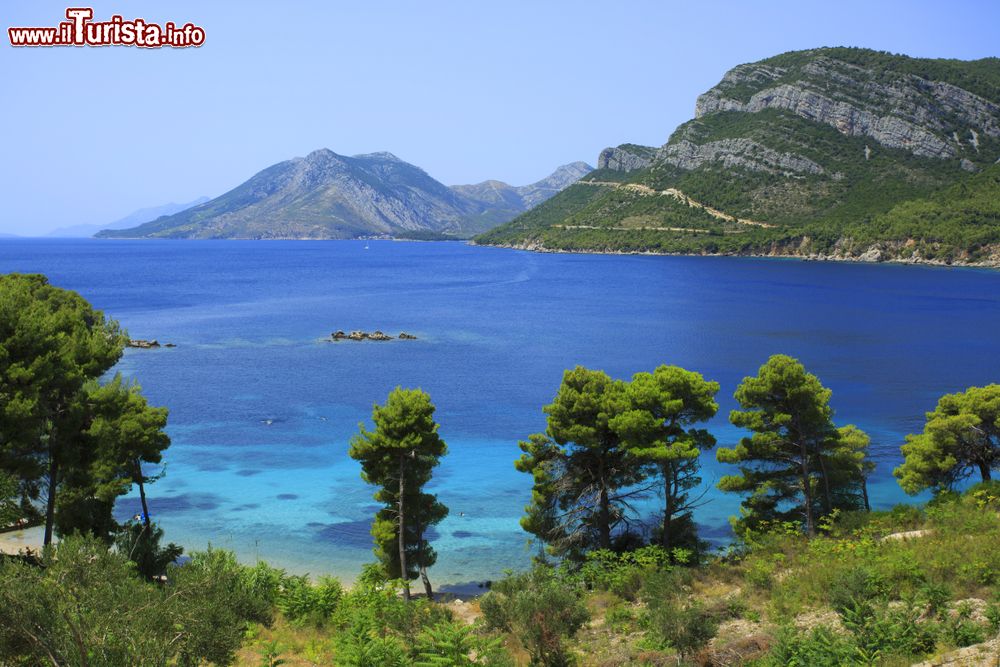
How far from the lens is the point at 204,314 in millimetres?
99938

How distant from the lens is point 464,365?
2532 inches

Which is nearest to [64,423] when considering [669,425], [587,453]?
[587,453]

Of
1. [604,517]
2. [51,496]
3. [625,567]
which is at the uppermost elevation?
[51,496]

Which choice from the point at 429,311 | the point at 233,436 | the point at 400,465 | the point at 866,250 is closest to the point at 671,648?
the point at 400,465

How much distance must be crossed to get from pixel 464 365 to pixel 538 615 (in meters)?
51.0

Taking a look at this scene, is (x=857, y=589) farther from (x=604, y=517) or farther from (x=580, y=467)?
(x=580, y=467)

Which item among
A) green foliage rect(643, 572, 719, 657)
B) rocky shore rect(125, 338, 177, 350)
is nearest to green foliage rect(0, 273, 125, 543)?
green foliage rect(643, 572, 719, 657)

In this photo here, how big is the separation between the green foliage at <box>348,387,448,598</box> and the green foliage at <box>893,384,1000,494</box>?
55.4 feet

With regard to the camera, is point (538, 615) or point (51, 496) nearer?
point (538, 615)

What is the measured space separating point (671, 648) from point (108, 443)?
53.9 ft

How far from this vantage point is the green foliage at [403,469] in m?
22.5

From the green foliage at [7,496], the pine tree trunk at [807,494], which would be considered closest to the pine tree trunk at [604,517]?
the pine tree trunk at [807,494]

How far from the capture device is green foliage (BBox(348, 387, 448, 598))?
886 inches

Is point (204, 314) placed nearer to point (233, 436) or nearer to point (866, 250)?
point (233, 436)
